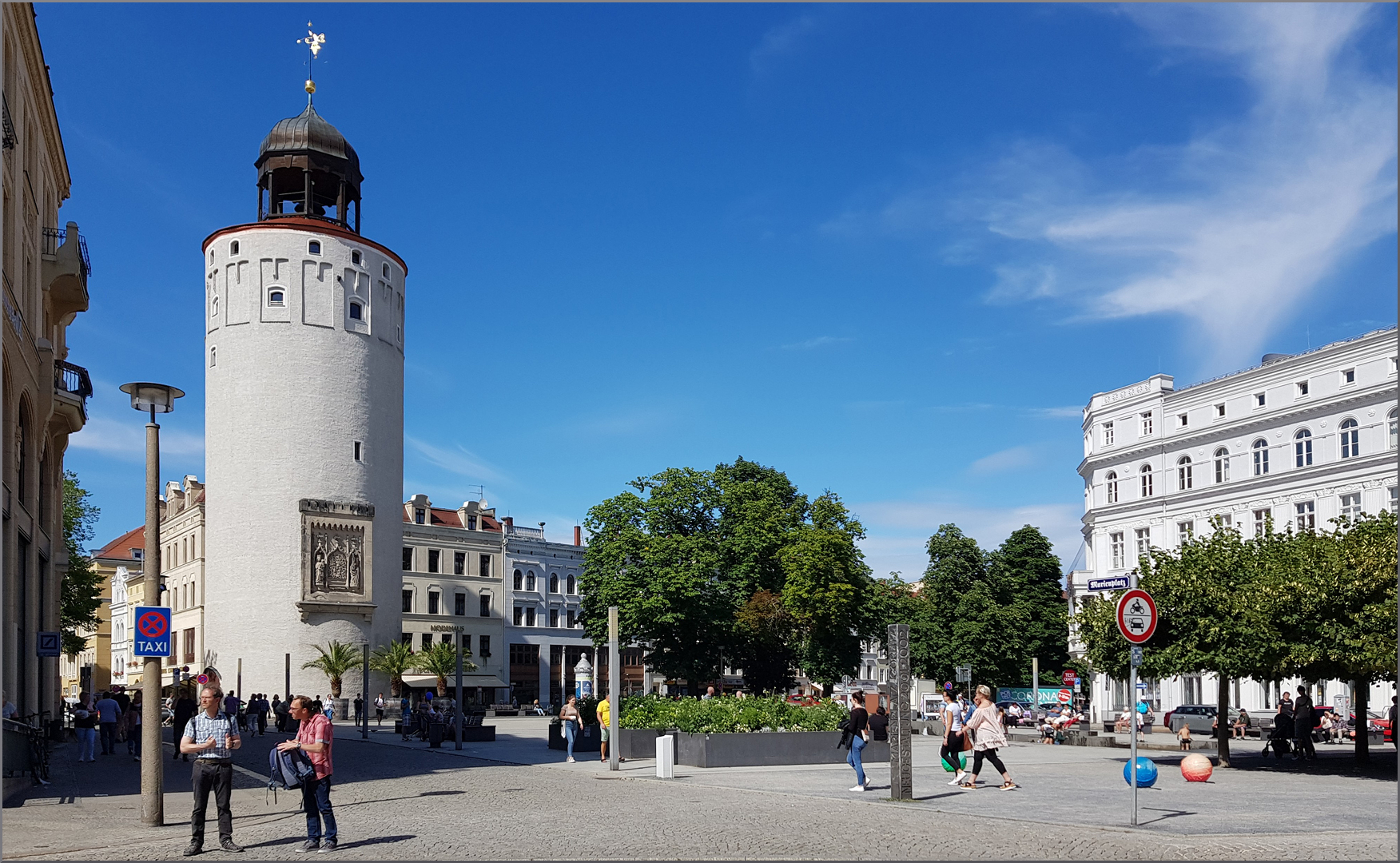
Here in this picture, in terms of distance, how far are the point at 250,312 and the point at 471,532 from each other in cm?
2763

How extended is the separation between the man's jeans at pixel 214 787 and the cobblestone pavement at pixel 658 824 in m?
0.48

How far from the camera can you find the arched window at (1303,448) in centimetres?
6003

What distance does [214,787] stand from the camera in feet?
47.7

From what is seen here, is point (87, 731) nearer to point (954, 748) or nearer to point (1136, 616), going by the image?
point (954, 748)

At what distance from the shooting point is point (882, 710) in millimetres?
26250

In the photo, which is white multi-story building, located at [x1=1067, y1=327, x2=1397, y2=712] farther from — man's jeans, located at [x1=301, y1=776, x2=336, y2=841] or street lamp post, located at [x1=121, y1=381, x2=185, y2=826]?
man's jeans, located at [x1=301, y1=776, x2=336, y2=841]

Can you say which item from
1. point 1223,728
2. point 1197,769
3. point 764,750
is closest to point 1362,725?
point 1223,728

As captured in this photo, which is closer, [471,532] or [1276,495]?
[1276,495]

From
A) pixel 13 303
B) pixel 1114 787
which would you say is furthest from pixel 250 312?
pixel 1114 787

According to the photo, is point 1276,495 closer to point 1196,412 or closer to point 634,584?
point 1196,412

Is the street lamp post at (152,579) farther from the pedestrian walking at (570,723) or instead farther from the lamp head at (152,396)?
the pedestrian walking at (570,723)

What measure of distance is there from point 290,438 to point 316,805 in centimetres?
5440

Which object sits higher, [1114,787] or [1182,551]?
[1182,551]


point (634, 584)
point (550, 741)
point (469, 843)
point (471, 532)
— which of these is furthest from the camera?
point (471, 532)
